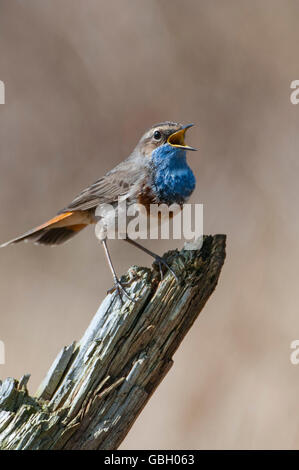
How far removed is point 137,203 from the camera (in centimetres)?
454

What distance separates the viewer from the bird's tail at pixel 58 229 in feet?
15.0

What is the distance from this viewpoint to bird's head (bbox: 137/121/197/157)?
4.62 m

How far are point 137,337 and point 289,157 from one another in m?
4.19

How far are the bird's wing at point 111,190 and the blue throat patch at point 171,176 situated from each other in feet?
0.48

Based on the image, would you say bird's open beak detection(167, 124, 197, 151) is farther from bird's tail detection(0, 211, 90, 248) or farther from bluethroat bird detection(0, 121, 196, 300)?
bird's tail detection(0, 211, 90, 248)

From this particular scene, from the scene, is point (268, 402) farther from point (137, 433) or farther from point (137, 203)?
point (137, 203)

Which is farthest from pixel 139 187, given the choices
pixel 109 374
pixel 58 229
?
pixel 109 374

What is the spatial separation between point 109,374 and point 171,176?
5.88 feet

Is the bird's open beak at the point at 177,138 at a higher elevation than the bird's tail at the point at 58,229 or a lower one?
higher

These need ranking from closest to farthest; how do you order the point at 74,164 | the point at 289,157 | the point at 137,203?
1. the point at 137,203
2. the point at 289,157
3. the point at 74,164

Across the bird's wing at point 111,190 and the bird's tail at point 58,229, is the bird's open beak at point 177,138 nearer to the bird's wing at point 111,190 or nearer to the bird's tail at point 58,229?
the bird's wing at point 111,190

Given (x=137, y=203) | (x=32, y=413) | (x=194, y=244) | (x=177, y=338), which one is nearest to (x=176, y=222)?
(x=137, y=203)

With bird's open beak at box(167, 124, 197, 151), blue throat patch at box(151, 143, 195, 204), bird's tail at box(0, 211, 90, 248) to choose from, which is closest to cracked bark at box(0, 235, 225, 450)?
blue throat patch at box(151, 143, 195, 204)

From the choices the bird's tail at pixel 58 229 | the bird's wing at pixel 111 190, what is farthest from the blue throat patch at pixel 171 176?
the bird's tail at pixel 58 229
